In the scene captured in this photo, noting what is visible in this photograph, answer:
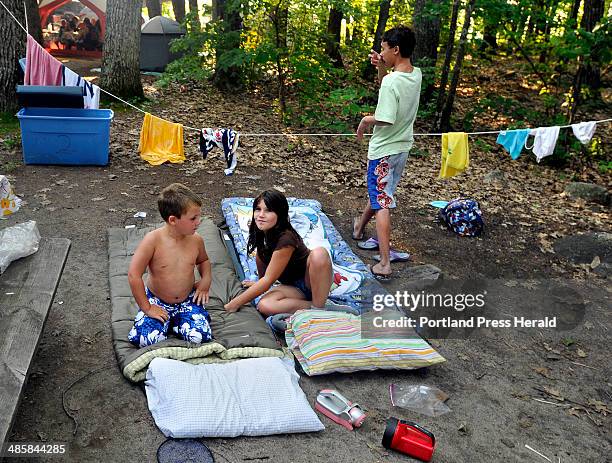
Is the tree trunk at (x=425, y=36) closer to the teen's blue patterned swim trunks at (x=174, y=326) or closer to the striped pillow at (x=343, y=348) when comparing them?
the striped pillow at (x=343, y=348)

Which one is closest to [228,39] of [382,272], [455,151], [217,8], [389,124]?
[217,8]

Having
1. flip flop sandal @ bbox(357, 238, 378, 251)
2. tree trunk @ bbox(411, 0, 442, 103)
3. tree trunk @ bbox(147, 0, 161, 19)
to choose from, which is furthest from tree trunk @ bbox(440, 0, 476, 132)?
tree trunk @ bbox(147, 0, 161, 19)

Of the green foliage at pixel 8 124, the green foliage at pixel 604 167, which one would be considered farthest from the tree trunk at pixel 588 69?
the green foliage at pixel 8 124

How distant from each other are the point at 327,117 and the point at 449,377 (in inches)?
274

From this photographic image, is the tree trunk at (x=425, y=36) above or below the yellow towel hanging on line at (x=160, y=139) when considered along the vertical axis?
above

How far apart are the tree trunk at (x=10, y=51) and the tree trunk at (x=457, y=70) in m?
6.09

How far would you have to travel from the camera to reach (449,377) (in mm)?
3967

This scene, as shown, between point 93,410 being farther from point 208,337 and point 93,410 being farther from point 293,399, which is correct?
point 293,399

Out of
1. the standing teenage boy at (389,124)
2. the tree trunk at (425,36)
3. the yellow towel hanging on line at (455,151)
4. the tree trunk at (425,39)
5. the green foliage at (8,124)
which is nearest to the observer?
the standing teenage boy at (389,124)

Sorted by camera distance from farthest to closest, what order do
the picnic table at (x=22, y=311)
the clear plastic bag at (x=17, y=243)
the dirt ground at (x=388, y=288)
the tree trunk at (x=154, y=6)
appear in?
the tree trunk at (x=154, y=6) < the clear plastic bag at (x=17, y=243) < the dirt ground at (x=388, y=288) < the picnic table at (x=22, y=311)

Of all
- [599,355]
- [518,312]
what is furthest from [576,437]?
[518,312]

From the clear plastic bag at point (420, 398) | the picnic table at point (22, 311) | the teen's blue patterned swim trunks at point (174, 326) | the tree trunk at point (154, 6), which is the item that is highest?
the tree trunk at point (154, 6)

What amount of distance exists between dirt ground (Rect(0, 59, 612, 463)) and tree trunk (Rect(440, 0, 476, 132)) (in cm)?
82

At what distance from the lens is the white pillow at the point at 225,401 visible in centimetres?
307
